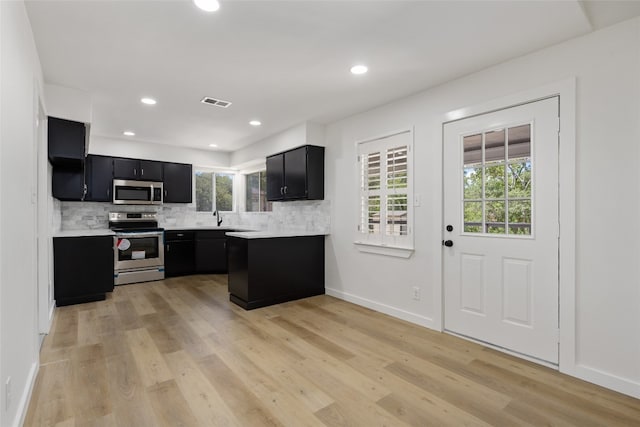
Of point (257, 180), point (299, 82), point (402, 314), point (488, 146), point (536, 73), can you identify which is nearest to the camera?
point (536, 73)

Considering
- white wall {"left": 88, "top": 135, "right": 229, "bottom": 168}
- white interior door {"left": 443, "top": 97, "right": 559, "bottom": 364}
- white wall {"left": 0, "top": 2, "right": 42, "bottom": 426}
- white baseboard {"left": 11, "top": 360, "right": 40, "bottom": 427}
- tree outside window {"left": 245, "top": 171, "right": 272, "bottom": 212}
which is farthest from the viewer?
tree outside window {"left": 245, "top": 171, "right": 272, "bottom": 212}

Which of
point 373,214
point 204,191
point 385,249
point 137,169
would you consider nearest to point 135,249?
point 137,169

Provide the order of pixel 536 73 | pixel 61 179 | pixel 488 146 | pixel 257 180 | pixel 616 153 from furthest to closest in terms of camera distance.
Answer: pixel 257 180 → pixel 61 179 → pixel 488 146 → pixel 536 73 → pixel 616 153

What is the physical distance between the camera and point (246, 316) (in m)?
3.54

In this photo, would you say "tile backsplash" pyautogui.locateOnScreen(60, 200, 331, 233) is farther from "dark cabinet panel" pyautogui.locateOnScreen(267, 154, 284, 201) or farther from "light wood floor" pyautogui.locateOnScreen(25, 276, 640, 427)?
"light wood floor" pyautogui.locateOnScreen(25, 276, 640, 427)

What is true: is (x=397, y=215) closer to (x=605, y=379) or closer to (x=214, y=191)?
(x=605, y=379)

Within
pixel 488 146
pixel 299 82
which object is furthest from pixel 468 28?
pixel 299 82

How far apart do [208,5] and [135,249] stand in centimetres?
434

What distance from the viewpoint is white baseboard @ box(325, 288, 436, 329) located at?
323 cm

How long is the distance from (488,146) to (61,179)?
4701 mm

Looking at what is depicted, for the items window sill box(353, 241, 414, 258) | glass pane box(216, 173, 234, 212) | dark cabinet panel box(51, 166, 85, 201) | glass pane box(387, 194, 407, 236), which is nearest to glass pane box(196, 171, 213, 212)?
glass pane box(216, 173, 234, 212)

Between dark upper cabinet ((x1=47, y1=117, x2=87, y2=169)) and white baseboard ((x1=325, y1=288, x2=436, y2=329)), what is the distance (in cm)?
335

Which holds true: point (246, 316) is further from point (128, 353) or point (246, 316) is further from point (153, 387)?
point (153, 387)

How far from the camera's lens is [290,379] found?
2.23 meters
